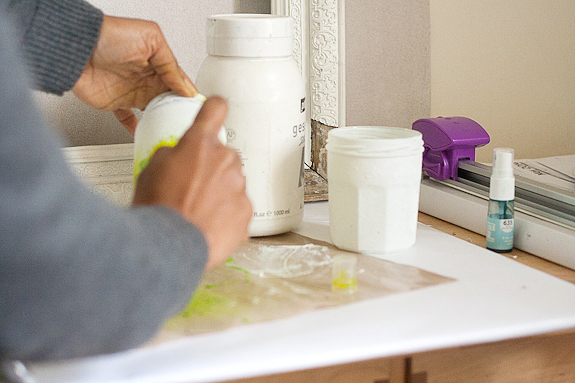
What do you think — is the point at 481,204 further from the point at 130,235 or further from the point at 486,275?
the point at 130,235

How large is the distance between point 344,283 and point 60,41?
388 mm

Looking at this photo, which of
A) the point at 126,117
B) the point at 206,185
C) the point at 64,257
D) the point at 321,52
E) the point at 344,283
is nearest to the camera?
the point at 64,257

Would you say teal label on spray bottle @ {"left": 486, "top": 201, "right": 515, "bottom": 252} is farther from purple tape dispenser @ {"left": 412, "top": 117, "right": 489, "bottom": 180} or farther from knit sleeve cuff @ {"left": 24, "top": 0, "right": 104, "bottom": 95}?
knit sleeve cuff @ {"left": 24, "top": 0, "right": 104, "bottom": 95}

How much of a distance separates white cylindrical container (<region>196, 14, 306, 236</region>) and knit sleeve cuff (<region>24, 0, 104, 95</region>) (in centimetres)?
14

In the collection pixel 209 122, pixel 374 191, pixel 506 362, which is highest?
pixel 209 122

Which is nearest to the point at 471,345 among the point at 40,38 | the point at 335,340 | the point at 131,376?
the point at 335,340

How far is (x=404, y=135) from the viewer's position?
2.43 feet

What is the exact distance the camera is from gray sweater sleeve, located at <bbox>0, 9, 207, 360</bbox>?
336 mm

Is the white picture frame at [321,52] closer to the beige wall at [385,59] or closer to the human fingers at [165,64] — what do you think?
the beige wall at [385,59]

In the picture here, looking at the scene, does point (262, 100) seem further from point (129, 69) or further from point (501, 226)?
point (501, 226)

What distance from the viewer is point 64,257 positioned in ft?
1.17

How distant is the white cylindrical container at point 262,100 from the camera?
0.72 m

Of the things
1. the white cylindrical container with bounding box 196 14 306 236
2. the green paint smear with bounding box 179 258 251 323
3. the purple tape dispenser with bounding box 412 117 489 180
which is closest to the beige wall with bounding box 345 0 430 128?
the purple tape dispenser with bounding box 412 117 489 180

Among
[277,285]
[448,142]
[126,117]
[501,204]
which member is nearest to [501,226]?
[501,204]
